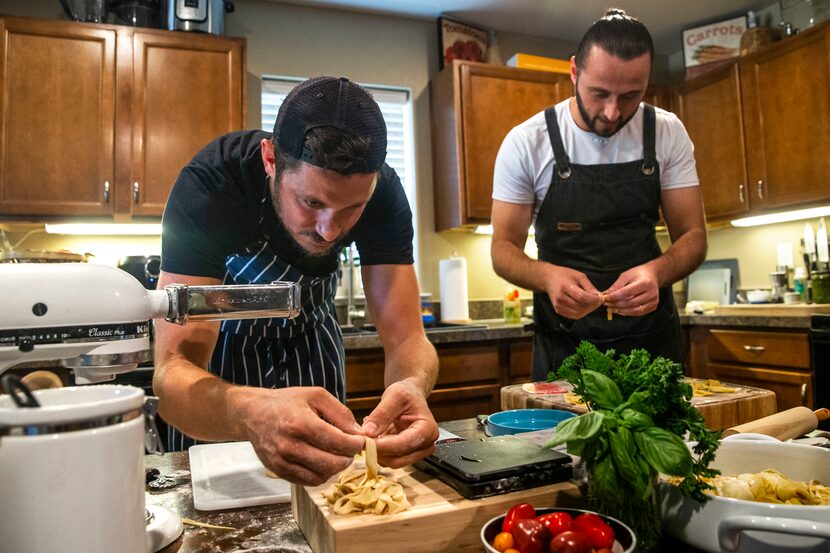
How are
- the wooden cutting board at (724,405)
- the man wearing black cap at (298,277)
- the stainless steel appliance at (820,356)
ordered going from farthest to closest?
1. the stainless steel appliance at (820,356)
2. the wooden cutting board at (724,405)
3. the man wearing black cap at (298,277)

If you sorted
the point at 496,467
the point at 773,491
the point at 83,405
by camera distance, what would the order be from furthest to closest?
the point at 496,467 → the point at 773,491 → the point at 83,405

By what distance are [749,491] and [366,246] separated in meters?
1.00

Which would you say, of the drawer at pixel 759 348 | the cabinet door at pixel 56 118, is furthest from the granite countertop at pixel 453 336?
the cabinet door at pixel 56 118

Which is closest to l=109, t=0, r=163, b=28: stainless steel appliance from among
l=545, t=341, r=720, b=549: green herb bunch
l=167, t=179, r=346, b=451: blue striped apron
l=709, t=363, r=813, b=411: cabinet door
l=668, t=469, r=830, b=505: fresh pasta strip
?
l=167, t=179, r=346, b=451: blue striped apron

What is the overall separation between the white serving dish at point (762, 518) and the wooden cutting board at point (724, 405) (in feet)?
1.48

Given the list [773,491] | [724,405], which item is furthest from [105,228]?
[773,491]

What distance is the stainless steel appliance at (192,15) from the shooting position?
2.95m

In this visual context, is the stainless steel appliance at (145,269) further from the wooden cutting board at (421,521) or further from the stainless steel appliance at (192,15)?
the wooden cutting board at (421,521)

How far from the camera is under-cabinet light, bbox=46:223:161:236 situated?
294cm

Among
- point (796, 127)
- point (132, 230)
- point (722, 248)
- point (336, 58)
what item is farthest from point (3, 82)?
point (722, 248)

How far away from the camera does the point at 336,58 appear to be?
11.6 ft

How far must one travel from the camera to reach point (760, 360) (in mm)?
2881

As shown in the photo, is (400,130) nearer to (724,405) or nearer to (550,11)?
(550,11)

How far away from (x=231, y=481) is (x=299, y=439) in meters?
0.26
